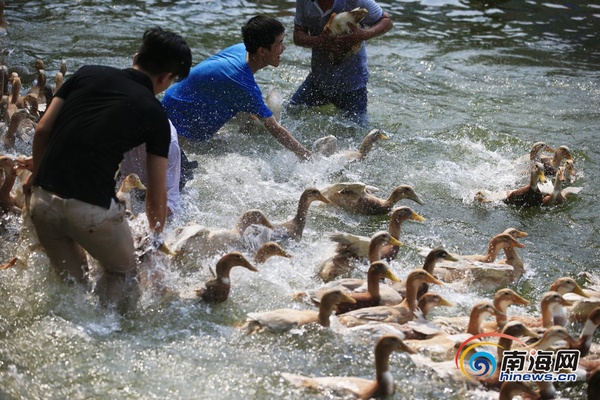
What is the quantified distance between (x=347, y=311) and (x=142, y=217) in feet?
5.11

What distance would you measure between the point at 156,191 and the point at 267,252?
4.93ft

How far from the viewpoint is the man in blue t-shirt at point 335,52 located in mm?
7969

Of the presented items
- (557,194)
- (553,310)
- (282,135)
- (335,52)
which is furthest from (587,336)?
(335,52)

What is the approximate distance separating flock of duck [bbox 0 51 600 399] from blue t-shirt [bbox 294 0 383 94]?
171 centimetres

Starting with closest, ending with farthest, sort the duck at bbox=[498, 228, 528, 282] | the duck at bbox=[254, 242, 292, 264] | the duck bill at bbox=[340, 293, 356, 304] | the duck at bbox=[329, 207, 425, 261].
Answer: the duck bill at bbox=[340, 293, 356, 304] → the duck at bbox=[254, 242, 292, 264] → the duck at bbox=[329, 207, 425, 261] → the duck at bbox=[498, 228, 528, 282]

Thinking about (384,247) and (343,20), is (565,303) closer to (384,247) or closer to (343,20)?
(384,247)

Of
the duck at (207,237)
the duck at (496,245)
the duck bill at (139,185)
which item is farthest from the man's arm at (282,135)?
the duck at (496,245)

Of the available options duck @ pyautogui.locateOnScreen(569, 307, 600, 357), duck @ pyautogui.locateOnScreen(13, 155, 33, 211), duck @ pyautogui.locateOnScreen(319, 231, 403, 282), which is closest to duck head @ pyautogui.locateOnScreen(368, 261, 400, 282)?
duck @ pyautogui.locateOnScreen(319, 231, 403, 282)

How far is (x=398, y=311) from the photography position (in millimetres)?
5254

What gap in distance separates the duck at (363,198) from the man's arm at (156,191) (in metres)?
2.51

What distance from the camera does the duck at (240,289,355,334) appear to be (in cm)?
504

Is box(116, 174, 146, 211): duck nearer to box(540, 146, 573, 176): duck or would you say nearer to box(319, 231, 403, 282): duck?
box(319, 231, 403, 282): duck

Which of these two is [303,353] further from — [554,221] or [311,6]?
[311,6]

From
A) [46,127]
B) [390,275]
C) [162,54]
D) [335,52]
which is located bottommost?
[390,275]
